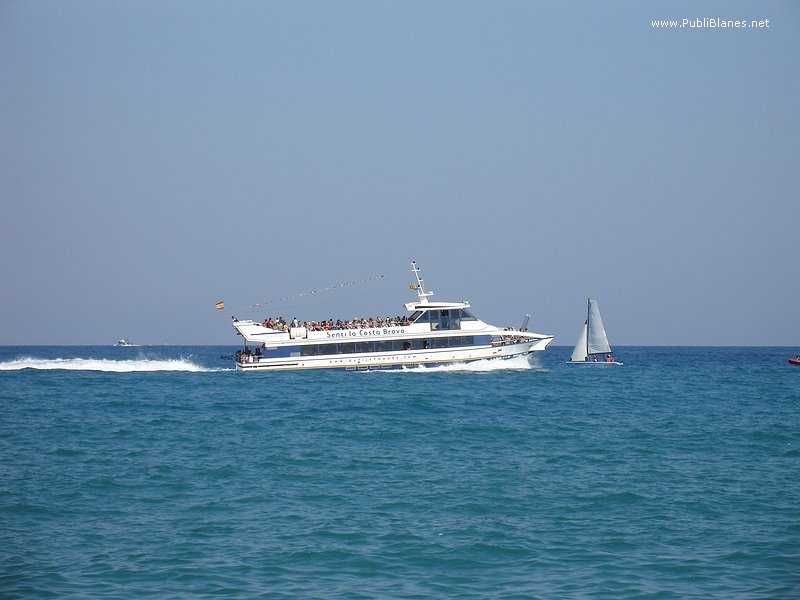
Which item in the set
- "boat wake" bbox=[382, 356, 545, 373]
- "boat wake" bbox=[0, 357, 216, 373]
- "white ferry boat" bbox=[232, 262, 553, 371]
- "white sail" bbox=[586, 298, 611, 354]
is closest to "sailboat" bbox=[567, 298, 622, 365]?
"white sail" bbox=[586, 298, 611, 354]

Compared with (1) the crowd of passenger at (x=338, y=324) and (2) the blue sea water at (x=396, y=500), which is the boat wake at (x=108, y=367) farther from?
(2) the blue sea water at (x=396, y=500)

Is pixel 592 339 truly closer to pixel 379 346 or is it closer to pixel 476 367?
pixel 476 367

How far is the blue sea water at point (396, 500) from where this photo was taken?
50.0 feet

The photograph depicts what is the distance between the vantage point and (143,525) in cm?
1878

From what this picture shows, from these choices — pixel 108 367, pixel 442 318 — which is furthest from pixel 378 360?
pixel 108 367

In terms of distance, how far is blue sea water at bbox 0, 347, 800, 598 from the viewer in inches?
599

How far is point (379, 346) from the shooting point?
2502 inches

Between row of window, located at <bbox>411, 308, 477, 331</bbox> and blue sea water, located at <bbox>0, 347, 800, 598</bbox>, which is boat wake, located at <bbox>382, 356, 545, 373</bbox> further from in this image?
blue sea water, located at <bbox>0, 347, 800, 598</bbox>

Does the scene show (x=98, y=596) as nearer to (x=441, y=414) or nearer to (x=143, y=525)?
(x=143, y=525)

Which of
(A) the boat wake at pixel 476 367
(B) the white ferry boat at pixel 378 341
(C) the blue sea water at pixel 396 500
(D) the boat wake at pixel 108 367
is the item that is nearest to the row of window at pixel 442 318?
(B) the white ferry boat at pixel 378 341

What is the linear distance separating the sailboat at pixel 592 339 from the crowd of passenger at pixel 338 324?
2471cm

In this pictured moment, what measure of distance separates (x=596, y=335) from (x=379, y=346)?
96.3 ft

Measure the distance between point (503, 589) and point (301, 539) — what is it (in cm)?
487

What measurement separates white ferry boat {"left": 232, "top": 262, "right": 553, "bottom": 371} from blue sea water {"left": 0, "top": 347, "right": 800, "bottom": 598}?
815 inches
